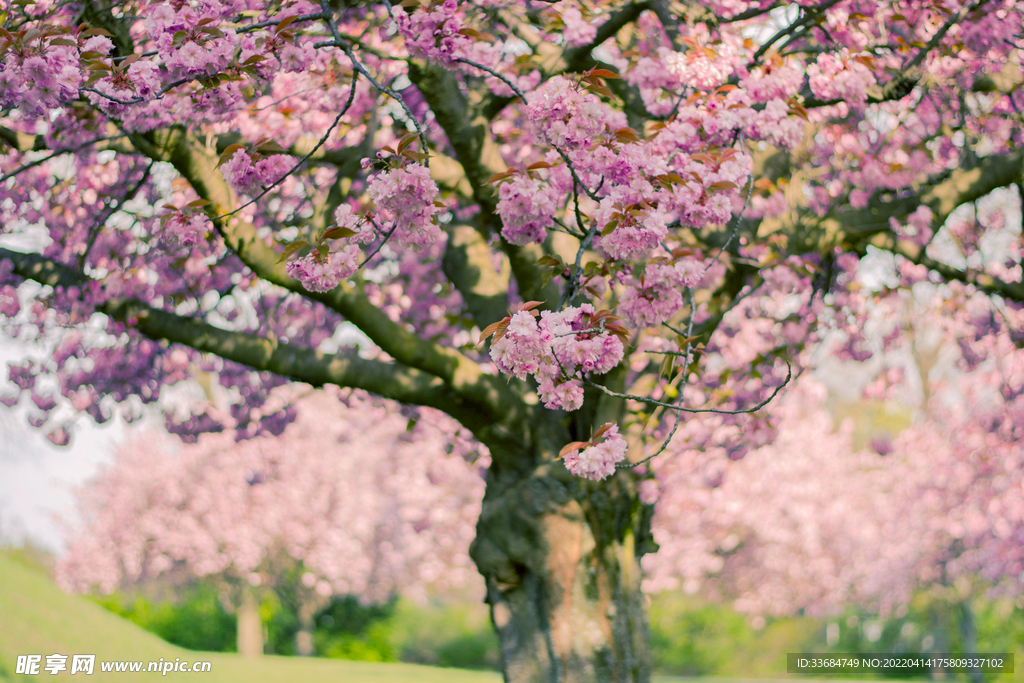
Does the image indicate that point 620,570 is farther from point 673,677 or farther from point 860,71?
point 673,677

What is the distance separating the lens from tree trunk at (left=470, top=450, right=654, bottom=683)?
5059mm

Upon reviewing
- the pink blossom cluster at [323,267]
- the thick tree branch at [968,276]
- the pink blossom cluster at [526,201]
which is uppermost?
the thick tree branch at [968,276]

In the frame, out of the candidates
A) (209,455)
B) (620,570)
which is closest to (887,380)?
(620,570)

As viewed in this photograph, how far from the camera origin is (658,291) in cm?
372

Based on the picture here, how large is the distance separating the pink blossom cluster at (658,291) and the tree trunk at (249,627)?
61.8 feet

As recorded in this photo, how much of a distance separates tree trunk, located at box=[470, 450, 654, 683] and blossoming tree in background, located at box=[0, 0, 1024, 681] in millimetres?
19

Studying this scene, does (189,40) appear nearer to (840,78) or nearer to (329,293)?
(329,293)

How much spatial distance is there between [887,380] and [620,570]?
6.08 metres

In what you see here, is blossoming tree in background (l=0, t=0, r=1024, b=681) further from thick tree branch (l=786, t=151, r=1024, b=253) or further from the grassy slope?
the grassy slope

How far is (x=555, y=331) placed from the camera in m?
3.10

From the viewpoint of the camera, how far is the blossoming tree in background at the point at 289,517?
60.4 ft

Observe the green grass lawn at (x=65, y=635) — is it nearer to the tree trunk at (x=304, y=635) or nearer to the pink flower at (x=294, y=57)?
the pink flower at (x=294, y=57)

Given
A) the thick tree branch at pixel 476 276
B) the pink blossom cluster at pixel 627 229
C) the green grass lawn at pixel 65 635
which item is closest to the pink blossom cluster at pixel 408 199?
the pink blossom cluster at pixel 627 229

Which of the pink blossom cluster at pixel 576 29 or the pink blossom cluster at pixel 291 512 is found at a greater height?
the pink blossom cluster at pixel 291 512
